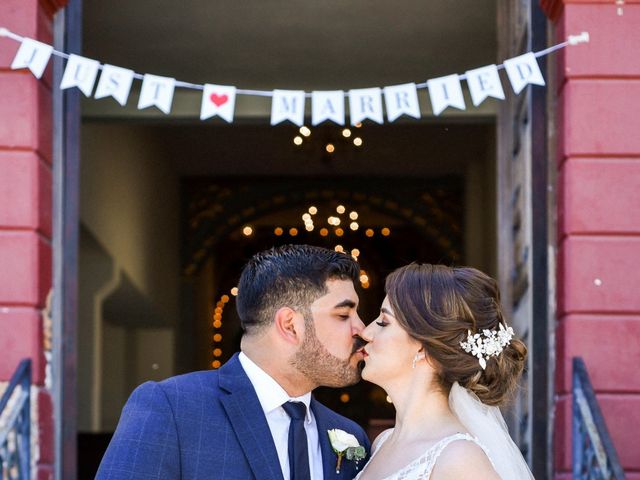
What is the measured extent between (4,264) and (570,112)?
2803 mm

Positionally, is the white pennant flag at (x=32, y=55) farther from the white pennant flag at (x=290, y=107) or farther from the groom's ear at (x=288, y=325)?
the groom's ear at (x=288, y=325)

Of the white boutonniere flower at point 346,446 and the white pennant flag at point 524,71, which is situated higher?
the white pennant flag at point 524,71

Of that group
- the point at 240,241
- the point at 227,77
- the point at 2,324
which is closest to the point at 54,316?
the point at 2,324

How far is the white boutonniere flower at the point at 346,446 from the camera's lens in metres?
3.80

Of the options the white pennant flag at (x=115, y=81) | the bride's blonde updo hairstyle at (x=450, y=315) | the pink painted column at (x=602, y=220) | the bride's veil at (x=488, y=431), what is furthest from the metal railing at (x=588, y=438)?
the white pennant flag at (x=115, y=81)

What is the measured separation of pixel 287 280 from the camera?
3877 mm

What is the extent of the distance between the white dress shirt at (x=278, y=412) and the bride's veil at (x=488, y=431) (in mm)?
439

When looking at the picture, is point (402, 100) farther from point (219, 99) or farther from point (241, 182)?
point (241, 182)

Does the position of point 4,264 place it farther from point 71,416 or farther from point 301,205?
point 301,205

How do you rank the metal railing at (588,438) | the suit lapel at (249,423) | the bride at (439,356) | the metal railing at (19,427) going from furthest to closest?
the metal railing at (19,427), the metal railing at (588,438), the bride at (439,356), the suit lapel at (249,423)

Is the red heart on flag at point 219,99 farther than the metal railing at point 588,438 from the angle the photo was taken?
Yes

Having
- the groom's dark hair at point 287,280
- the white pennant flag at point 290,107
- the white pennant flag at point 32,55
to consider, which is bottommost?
the groom's dark hair at point 287,280

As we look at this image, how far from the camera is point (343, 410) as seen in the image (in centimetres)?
1684

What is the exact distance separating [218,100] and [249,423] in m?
2.71
